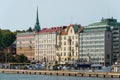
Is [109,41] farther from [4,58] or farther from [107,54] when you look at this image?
[4,58]

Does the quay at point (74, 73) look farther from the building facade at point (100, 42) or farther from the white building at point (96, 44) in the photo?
the building facade at point (100, 42)

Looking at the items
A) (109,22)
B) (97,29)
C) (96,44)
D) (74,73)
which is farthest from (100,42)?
(74,73)

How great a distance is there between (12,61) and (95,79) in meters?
83.4

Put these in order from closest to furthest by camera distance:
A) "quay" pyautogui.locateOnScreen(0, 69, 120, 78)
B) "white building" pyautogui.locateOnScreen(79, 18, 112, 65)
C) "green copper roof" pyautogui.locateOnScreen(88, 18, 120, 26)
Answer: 1. "quay" pyautogui.locateOnScreen(0, 69, 120, 78)
2. "white building" pyautogui.locateOnScreen(79, 18, 112, 65)
3. "green copper roof" pyautogui.locateOnScreen(88, 18, 120, 26)

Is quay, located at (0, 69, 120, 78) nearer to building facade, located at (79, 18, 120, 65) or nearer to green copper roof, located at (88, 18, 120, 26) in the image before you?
building facade, located at (79, 18, 120, 65)

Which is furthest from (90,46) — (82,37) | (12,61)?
(12,61)

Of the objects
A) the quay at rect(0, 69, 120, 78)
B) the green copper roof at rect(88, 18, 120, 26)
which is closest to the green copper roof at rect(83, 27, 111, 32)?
the green copper roof at rect(88, 18, 120, 26)

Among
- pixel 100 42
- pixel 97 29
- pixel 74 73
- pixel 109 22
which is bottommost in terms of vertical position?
pixel 74 73

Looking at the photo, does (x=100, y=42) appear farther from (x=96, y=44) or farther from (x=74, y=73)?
(x=74, y=73)

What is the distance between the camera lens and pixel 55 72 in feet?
420

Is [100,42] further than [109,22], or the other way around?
[109,22]

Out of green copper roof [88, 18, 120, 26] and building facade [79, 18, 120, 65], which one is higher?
green copper roof [88, 18, 120, 26]

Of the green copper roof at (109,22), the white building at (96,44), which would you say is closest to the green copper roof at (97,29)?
the white building at (96,44)

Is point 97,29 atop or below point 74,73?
atop
